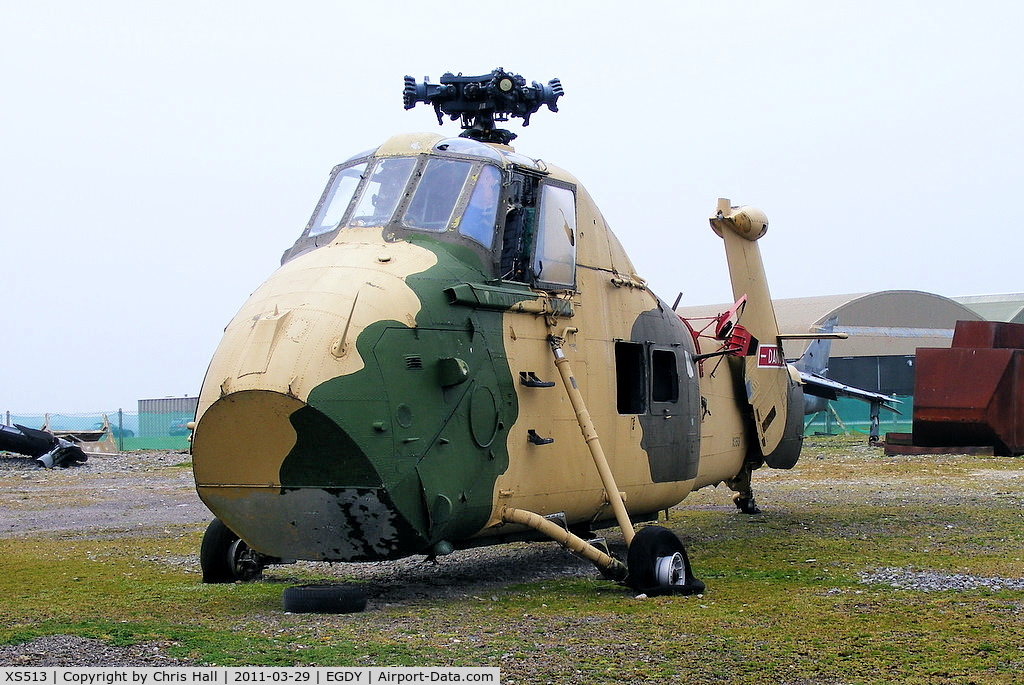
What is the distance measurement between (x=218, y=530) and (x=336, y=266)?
2.97 metres

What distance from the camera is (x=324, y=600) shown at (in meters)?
8.25

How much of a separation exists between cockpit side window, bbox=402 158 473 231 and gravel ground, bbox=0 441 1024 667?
315 centimetres

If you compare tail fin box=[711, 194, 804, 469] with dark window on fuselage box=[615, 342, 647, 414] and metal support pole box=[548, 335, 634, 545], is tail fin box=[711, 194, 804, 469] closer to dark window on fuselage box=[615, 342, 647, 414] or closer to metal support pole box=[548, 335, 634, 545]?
dark window on fuselage box=[615, 342, 647, 414]

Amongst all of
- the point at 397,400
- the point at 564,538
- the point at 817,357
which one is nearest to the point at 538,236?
the point at 397,400

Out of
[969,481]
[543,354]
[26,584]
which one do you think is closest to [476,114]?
[543,354]

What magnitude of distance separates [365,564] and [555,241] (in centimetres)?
389

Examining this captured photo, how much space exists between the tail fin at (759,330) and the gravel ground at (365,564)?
5.48 feet

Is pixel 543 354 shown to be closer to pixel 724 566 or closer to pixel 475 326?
pixel 475 326

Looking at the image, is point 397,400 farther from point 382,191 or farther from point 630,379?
point 630,379

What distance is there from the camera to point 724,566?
36.1 feet
